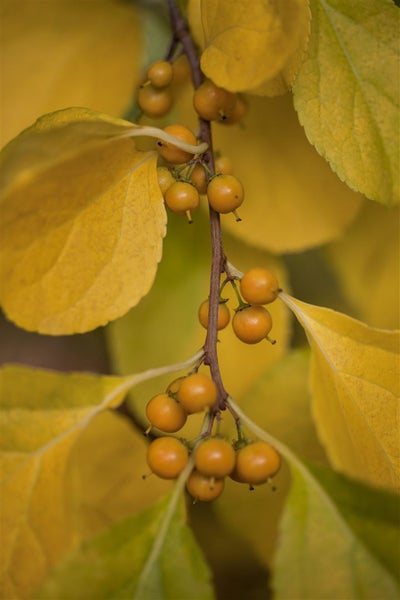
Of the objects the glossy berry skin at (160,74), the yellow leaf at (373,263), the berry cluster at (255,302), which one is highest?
the glossy berry skin at (160,74)

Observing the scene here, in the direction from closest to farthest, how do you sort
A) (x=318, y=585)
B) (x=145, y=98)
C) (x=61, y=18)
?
(x=318, y=585)
(x=145, y=98)
(x=61, y=18)

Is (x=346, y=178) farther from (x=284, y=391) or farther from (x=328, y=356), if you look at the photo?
(x=284, y=391)

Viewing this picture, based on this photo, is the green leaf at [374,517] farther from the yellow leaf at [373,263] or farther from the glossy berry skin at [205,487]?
the yellow leaf at [373,263]

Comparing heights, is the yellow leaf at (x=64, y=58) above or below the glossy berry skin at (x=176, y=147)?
below

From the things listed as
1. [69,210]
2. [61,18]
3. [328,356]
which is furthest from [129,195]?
[61,18]

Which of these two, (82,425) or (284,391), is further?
(284,391)

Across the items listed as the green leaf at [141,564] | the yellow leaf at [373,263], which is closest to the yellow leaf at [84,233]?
the green leaf at [141,564]
